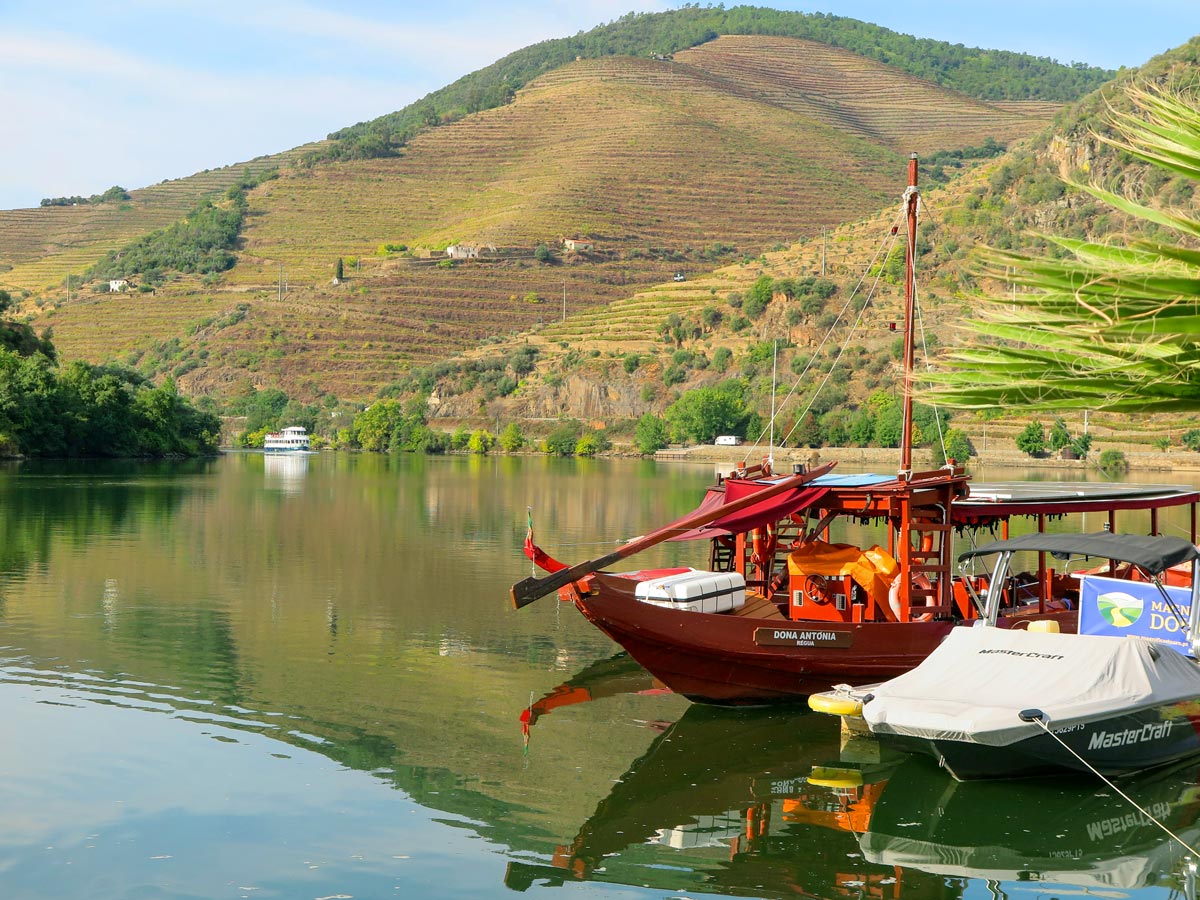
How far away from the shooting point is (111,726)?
51.4 ft

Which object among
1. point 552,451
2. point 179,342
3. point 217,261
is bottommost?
point 552,451

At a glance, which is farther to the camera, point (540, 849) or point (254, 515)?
point (254, 515)

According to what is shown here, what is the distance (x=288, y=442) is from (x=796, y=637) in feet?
356

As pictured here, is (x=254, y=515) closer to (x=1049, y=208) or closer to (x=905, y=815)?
(x=905, y=815)

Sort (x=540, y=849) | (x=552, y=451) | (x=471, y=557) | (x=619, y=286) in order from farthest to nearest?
(x=619, y=286)
(x=552, y=451)
(x=471, y=557)
(x=540, y=849)

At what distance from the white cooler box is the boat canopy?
11.4 feet

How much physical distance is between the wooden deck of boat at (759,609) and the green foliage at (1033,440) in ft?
248

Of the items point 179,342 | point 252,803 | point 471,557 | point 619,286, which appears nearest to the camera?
point 252,803

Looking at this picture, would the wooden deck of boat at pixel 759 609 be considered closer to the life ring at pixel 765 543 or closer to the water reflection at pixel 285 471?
the life ring at pixel 765 543

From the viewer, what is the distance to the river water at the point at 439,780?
11.1 m

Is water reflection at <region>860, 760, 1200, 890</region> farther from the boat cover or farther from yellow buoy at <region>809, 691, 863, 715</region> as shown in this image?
yellow buoy at <region>809, 691, 863, 715</region>

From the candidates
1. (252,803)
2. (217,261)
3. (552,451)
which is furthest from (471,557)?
(217,261)

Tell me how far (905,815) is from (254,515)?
35.3 m

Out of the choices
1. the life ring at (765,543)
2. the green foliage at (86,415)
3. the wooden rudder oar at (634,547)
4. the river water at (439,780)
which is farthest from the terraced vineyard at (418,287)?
the wooden rudder oar at (634,547)
